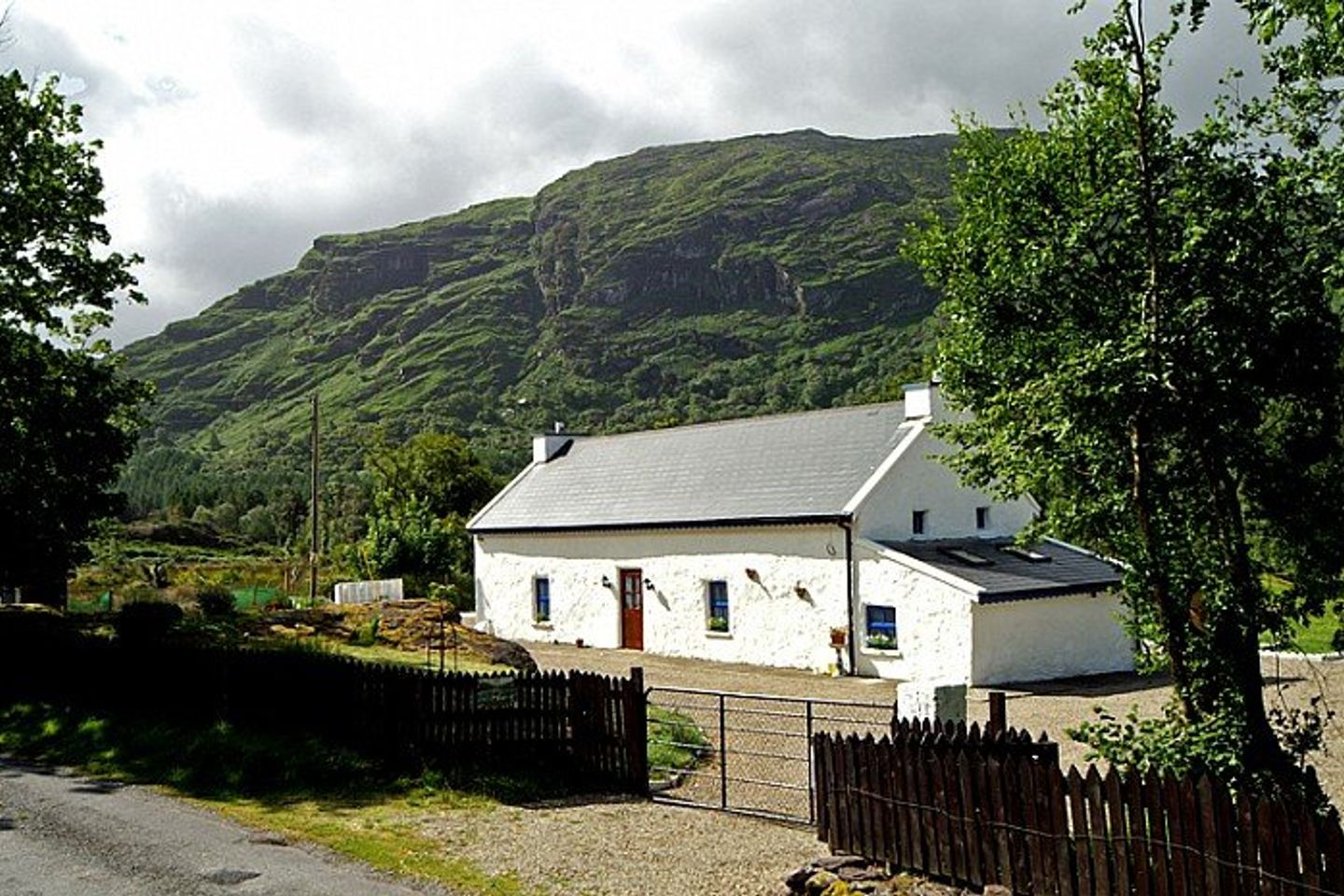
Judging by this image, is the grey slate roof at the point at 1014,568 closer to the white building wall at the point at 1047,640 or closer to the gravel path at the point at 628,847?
the white building wall at the point at 1047,640

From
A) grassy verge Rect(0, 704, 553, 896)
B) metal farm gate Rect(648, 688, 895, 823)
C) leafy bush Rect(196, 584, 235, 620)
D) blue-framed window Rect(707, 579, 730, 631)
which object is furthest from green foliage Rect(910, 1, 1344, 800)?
leafy bush Rect(196, 584, 235, 620)

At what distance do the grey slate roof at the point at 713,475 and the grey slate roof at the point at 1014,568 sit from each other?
2411 millimetres

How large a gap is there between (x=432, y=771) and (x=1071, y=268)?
31.1 ft

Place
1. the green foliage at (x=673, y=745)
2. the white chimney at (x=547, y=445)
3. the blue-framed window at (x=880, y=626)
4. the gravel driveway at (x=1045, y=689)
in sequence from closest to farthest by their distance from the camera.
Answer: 1. the green foliage at (x=673, y=745)
2. the gravel driveway at (x=1045, y=689)
3. the blue-framed window at (x=880, y=626)
4. the white chimney at (x=547, y=445)

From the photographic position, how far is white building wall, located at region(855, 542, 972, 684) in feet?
79.7

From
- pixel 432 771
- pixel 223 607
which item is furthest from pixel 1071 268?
pixel 223 607

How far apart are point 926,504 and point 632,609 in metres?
9.07

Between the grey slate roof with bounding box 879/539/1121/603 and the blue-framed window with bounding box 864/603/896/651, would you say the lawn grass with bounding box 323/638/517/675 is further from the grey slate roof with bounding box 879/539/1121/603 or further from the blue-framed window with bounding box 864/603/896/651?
the grey slate roof with bounding box 879/539/1121/603

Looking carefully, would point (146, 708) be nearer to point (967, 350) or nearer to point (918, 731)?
point (918, 731)

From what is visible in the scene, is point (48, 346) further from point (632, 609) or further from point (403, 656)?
point (632, 609)

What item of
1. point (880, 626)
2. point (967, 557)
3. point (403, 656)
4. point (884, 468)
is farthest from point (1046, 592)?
point (403, 656)

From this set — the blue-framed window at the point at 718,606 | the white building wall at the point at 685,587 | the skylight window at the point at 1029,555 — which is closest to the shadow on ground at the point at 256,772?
the white building wall at the point at 685,587

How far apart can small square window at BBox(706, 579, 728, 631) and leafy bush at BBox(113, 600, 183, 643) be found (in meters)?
12.6

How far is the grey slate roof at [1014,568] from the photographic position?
2469 cm
